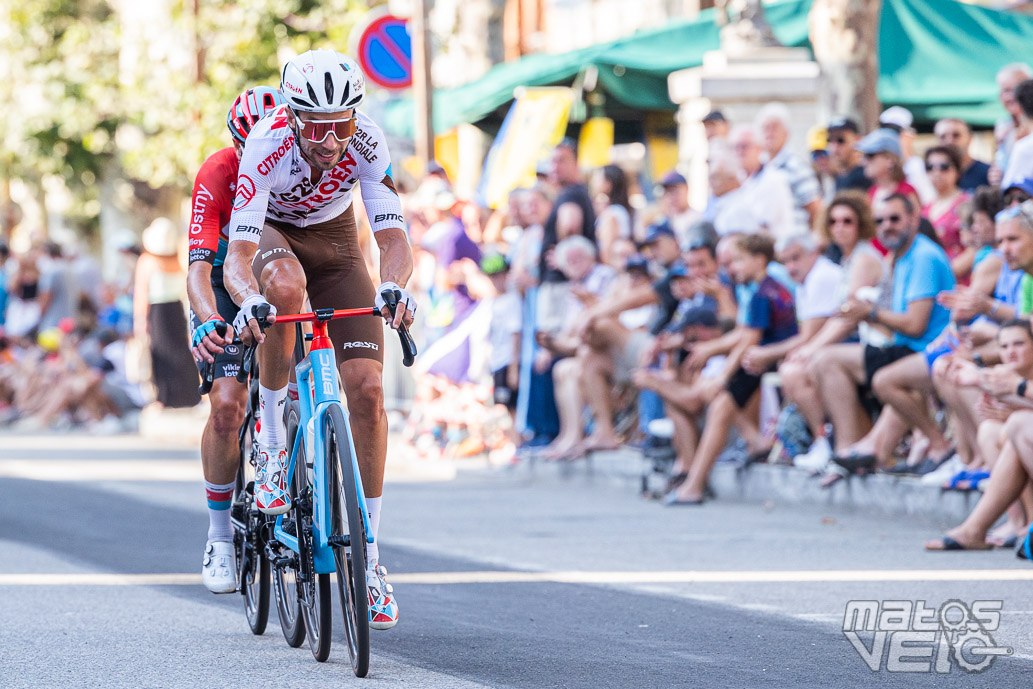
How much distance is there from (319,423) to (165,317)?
42.5 feet

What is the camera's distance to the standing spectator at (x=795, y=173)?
13273mm

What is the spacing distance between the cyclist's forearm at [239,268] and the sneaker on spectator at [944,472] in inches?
200

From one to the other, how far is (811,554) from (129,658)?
410cm

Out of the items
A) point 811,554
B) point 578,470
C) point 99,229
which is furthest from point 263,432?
point 99,229

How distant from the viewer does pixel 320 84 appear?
634 cm

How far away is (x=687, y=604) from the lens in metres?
7.96

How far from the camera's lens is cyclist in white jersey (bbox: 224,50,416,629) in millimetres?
6371

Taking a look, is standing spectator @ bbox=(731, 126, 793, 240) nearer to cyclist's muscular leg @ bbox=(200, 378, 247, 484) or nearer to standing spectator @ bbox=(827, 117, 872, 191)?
standing spectator @ bbox=(827, 117, 872, 191)

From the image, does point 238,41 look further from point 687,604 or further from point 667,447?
point 687,604

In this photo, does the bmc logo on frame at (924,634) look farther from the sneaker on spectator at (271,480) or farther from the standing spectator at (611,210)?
the standing spectator at (611,210)

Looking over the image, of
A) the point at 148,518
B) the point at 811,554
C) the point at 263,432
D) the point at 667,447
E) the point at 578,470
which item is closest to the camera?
the point at 263,432

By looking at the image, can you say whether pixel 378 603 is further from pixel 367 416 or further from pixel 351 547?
pixel 367 416

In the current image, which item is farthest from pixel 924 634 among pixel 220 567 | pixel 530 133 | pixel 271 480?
pixel 530 133

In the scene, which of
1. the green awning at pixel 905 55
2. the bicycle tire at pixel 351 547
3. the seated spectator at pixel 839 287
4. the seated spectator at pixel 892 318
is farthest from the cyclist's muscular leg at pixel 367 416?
the green awning at pixel 905 55
